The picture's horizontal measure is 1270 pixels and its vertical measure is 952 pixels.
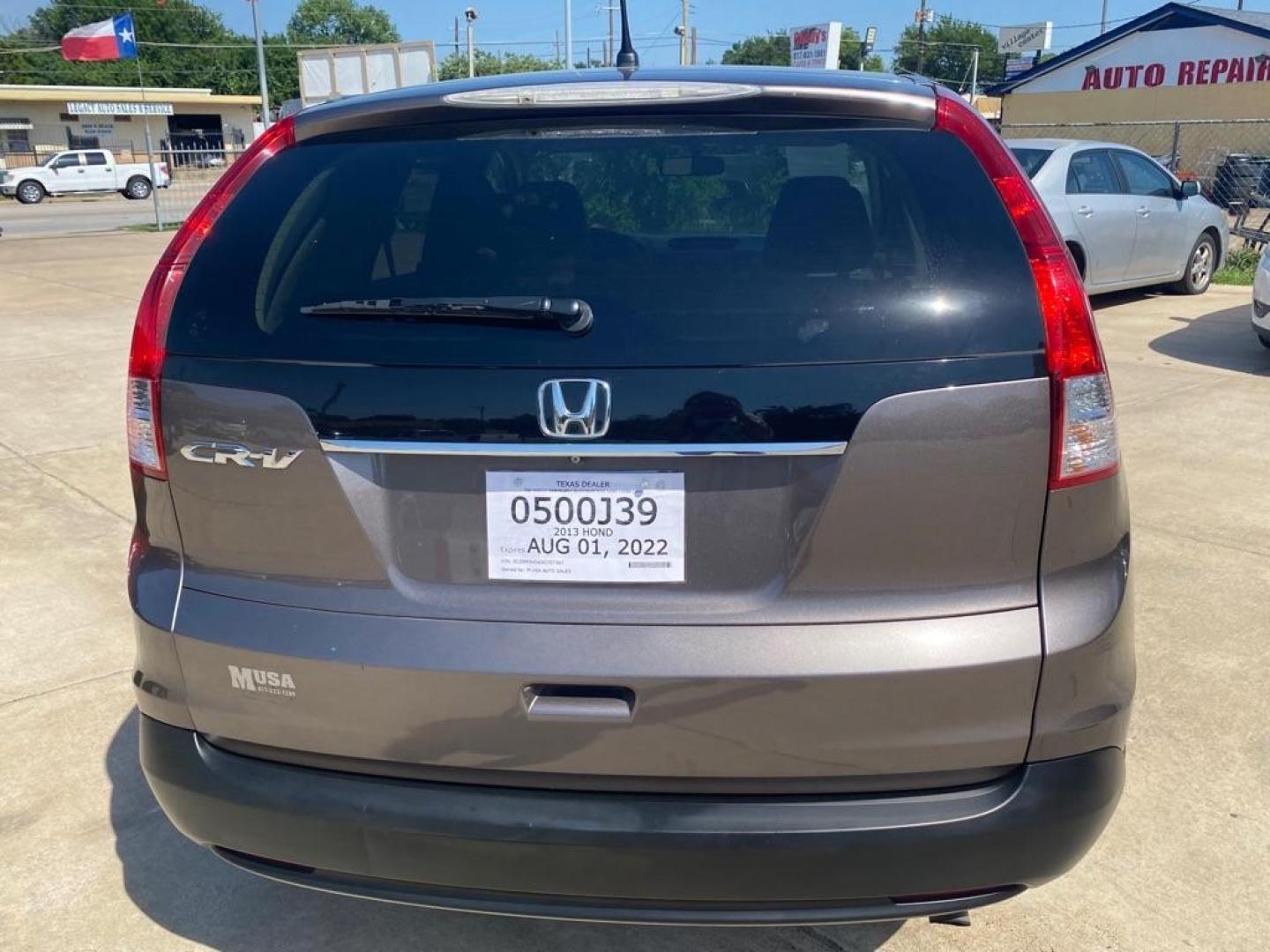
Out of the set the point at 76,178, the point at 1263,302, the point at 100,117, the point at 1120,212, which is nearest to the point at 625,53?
the point at 1263,302

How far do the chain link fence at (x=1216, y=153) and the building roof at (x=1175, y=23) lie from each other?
2.94m

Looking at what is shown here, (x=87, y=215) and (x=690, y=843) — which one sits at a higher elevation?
(x=690, y=843)

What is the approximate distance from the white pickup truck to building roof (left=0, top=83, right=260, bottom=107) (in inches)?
686

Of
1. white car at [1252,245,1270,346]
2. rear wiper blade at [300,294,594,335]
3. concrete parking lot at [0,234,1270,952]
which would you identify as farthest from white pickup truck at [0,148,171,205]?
rear wiper blade at [300,294,594,335]

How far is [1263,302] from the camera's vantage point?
8.28m

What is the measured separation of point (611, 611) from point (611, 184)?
0.84m

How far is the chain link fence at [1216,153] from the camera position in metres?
17.1

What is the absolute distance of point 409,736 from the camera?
195cm

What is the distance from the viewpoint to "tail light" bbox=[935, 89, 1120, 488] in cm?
189

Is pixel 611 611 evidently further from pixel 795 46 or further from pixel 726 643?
pixel 795 46

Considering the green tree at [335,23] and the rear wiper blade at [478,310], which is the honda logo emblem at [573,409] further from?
the green tree at [335,23]

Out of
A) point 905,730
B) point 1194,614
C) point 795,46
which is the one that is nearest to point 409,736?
point 905,730

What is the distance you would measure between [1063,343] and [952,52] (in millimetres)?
111733

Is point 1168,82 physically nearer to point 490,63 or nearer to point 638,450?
point 638,450
